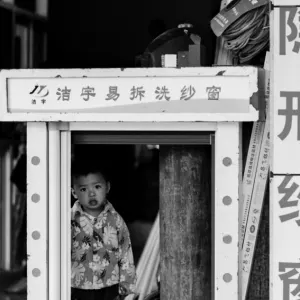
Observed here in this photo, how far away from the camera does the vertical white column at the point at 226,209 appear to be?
3.04 metres

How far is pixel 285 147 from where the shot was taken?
9.66 ft

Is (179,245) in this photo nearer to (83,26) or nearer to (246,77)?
(246,77)

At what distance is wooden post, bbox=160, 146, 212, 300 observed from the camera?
3.25 metres

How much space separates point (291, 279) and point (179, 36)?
51.0 inches

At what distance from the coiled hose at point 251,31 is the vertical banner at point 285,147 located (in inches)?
12.6

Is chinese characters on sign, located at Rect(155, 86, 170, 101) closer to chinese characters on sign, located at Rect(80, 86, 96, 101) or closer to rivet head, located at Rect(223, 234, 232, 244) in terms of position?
chinese characters on sign, located at Rect(80, 86, 96, 101)

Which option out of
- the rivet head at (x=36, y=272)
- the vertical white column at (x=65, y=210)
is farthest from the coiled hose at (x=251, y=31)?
the rivet head at (x=36, y=272)

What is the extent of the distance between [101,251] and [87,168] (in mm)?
410

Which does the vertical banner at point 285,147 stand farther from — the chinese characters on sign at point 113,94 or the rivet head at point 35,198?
the rivet head at point 35,198

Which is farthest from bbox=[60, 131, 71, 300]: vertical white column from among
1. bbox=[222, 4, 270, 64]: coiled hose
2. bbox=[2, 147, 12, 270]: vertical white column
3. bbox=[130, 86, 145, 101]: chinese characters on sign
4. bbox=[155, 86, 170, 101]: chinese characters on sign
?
bbox=[2, 147, 12, 270]: vertical white column

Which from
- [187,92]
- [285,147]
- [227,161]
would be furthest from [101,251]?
[285,147]

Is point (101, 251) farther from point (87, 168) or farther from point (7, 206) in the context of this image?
point (7, 206)

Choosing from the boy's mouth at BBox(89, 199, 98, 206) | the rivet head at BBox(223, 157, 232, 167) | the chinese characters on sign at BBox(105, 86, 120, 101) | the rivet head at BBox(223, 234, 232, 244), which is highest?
the chinese characters on sign at BBox(105, 86, 120, 101)

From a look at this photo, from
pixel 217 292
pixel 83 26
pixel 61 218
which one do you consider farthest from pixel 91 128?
pixel 83 26
